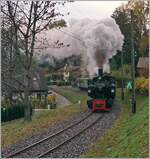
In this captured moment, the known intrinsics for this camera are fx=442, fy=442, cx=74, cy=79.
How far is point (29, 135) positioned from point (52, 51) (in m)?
27.4

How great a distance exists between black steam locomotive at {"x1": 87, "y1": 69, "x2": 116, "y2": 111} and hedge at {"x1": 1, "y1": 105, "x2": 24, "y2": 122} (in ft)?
22.9

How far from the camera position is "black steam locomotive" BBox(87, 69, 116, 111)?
33.6 m

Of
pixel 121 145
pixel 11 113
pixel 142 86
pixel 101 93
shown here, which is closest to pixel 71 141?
pixel 121 145

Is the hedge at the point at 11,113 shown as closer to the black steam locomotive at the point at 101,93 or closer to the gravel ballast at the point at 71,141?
the black steam locomotive at the point at 101,93

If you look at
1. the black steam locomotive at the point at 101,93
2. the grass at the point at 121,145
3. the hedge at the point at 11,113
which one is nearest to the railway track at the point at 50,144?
the grass at the point at 121,145

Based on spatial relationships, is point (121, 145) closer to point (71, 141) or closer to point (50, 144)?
point (71, 141)

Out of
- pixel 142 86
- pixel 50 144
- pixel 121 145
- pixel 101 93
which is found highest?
pixel 142 86

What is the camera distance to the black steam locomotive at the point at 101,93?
110 ft

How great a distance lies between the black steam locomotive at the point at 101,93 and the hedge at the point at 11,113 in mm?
6993

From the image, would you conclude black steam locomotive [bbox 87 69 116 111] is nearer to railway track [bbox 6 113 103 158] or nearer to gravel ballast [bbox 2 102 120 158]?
gravel ballast [bbox 2 102 120 158]

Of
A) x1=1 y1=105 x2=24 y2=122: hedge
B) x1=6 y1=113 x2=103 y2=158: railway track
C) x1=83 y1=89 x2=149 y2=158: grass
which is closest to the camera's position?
x1=83 y1=89 x2=149 y2=158: grass

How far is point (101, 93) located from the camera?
113 feet

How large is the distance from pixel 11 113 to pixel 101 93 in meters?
8.24

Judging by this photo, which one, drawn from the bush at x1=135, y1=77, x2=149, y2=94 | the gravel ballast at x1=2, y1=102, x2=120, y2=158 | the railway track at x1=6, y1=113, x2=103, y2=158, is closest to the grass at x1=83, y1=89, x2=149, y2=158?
the gravel ballast at x1=2, y1=102, x2=120, y2=158
